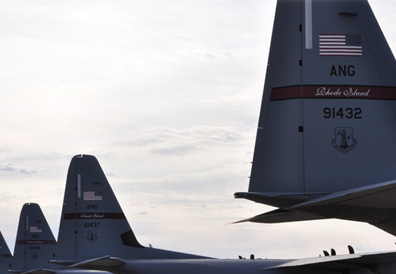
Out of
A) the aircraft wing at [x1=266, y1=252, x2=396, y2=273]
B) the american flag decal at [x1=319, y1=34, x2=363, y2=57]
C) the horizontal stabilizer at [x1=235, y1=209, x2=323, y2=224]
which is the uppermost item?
the american flag decal at [x1=319, y1=34, x2=363, y2=57]

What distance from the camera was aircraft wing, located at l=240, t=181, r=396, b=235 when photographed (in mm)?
11969

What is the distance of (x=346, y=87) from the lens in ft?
46.7

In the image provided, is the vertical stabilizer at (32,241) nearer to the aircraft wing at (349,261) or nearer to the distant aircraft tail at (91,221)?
the distant aircraft tail at (91,221)

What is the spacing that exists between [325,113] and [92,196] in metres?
13.4

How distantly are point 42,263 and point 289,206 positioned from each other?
93.6ft

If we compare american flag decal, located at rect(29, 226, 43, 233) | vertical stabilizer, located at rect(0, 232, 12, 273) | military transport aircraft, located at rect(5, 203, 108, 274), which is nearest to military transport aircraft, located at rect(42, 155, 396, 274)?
military transport aircraft, located at rect(5, 203, 108, 274)

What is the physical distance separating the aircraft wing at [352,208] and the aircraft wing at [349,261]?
2.28 meters

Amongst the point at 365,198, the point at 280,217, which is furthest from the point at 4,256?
the point at 365,198

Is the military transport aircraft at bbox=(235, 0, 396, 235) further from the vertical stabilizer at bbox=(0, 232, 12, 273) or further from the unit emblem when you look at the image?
the vertical stabilizer at bbox=(0, 232, 12, 273)

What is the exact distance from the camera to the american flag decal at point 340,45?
14.3m

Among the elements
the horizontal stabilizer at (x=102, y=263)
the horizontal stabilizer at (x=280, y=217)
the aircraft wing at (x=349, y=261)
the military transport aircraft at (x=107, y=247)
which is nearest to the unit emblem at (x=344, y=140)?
the horizontal stabilizer at (x=280, y=217)

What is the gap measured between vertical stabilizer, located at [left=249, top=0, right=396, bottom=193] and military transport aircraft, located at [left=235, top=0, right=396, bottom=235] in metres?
0.02

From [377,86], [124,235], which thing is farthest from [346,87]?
[124,235]

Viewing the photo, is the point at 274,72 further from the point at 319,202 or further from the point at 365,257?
the point at 365,257
